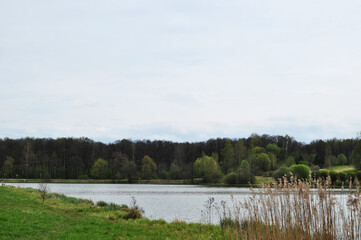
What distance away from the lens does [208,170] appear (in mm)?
79062

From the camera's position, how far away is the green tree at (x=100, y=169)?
309ft

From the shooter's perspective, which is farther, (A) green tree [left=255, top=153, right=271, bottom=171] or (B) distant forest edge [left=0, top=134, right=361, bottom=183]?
(B) distant forest edge [left=0, top=134, right=361, bottom=183]

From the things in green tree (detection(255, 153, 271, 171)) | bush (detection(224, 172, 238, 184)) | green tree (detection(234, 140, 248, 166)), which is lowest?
bush (detection(224, 172, 238, 184))

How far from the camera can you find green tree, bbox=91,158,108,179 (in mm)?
A: 94250

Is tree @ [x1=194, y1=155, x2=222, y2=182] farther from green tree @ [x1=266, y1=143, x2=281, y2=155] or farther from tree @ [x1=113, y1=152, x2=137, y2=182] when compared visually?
green tree @ [x1=266, y1=143, x2=281, y2=155]

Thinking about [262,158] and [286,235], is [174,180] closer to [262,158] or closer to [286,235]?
[262,158]

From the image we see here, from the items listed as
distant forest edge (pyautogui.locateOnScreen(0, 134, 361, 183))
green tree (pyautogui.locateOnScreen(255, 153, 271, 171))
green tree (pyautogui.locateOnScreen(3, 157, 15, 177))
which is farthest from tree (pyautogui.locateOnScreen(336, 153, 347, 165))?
green tree (pyautogui.locateOnScreen(3, 157, 15, 177))

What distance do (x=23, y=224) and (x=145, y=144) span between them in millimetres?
102158

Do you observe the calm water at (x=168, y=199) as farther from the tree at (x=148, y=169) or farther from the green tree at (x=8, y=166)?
the green tree at (x=8, y=166)

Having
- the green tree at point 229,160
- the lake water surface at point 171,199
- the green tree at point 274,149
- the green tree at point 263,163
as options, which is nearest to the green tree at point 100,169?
the green tree at point 229,160

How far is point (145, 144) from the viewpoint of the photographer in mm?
113938

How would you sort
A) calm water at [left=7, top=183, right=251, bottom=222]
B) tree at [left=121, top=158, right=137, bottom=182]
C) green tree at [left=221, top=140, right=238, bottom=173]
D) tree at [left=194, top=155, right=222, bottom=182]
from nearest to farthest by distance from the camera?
calm water at [left=7, top=183, right=251, bottom=222]
tree at [left=194, top=155, right=222, bottom=182]
green tree at [left=221, top=140, right=238, bottom=173]
tree at [left=121, top=158, right=137, bottom=182]

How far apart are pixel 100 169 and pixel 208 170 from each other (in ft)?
105

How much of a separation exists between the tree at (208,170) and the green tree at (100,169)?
88.3 ft
